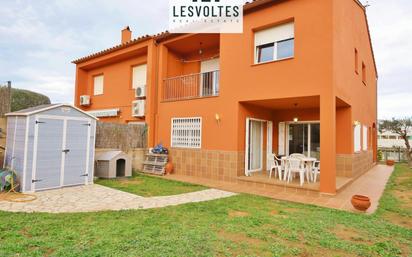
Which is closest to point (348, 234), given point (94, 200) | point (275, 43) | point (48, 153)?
point (94, 200)

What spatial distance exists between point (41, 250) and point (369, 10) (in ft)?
64.7

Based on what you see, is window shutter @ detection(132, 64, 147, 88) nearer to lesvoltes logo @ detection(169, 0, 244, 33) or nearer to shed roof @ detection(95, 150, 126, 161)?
lesvoltes logo @ detection(169, 0, 244, 33)

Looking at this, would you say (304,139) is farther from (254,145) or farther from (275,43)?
(275,43)

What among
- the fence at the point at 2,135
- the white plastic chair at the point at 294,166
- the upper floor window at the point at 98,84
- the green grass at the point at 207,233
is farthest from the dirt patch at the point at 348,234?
the upper floor window at the point at 98,84

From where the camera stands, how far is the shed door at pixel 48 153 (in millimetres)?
7656

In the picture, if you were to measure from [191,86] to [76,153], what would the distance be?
20.9 ft

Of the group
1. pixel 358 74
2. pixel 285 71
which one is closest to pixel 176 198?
pixel 285 71

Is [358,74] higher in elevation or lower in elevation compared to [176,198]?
higher

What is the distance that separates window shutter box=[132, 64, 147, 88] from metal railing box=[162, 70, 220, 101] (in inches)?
96.5

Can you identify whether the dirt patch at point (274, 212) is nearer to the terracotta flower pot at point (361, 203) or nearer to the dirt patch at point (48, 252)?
the terracotta flower pot at point (361, 203)

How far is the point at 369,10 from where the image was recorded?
15148mm

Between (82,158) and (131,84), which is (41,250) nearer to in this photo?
(82,158)

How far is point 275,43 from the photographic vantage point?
937 centimetres

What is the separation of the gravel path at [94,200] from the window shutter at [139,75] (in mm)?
8033
